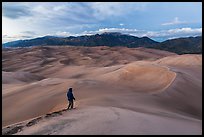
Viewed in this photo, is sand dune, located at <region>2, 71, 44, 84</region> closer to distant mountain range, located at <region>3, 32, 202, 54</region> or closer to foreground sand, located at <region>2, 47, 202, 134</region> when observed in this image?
foreground sand, located at <region>2, 47, 202, 134</region>

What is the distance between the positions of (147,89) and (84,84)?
3.49 metres

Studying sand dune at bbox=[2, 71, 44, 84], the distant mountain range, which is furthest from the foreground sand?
the distant mountain range

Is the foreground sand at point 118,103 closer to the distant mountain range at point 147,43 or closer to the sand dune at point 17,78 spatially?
the sand dune at point 17,78

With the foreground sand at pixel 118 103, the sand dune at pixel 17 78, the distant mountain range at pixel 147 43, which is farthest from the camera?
the distant mountain range at pixel 147 43

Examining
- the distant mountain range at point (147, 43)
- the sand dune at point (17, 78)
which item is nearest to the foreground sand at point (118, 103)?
the sand dune at point (17, 78)

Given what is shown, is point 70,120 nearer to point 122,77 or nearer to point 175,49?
point 122,77

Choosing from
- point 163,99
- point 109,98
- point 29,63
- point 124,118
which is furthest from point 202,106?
point 29,63

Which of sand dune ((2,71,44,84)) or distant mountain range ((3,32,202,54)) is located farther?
distant mountain range ((3,32,202,54))

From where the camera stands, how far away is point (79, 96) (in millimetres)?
15148

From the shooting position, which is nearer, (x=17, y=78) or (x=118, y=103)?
(x=118, y=103)

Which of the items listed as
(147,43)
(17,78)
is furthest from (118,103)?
(147,43)

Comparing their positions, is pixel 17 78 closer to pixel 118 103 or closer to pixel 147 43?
pixel 118 103

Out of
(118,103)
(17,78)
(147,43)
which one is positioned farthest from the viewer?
(147,43)

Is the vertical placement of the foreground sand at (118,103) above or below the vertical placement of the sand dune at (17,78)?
above
